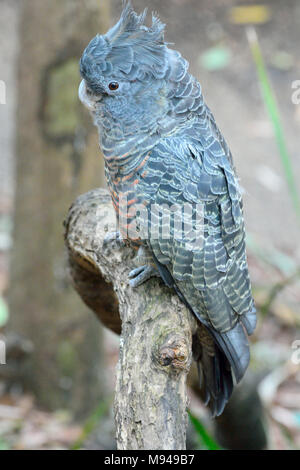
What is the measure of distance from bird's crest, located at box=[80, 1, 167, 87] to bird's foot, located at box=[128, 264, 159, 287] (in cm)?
80

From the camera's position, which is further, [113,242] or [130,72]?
[113,242]

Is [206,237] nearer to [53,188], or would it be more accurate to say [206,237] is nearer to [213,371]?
[213,371]

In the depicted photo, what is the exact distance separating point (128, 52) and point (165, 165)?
474 millimetres

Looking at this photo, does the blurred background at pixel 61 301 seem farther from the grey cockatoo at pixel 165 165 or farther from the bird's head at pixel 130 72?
the bird's head at pixel 130 72

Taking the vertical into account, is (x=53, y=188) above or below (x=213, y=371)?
above

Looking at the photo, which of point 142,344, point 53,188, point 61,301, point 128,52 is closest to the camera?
point 142,344

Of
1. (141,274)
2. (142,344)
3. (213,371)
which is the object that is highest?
(141,274)

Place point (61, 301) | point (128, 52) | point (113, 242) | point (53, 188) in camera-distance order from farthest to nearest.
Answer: point (61, 301)
point (53, 188)
point (113, 242)
point (128, 52)

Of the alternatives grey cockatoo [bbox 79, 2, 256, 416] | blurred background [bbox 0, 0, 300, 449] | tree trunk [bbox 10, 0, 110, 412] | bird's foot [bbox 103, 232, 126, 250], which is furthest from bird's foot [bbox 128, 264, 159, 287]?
tree trunk [bbox 10, 0, 110, 412]

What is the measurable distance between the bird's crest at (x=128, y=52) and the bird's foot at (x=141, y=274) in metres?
0.80

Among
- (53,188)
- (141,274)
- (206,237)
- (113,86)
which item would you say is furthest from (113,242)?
(53,188)

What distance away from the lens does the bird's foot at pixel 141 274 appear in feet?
7.36

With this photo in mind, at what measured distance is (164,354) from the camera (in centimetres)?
179

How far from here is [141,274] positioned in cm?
227
